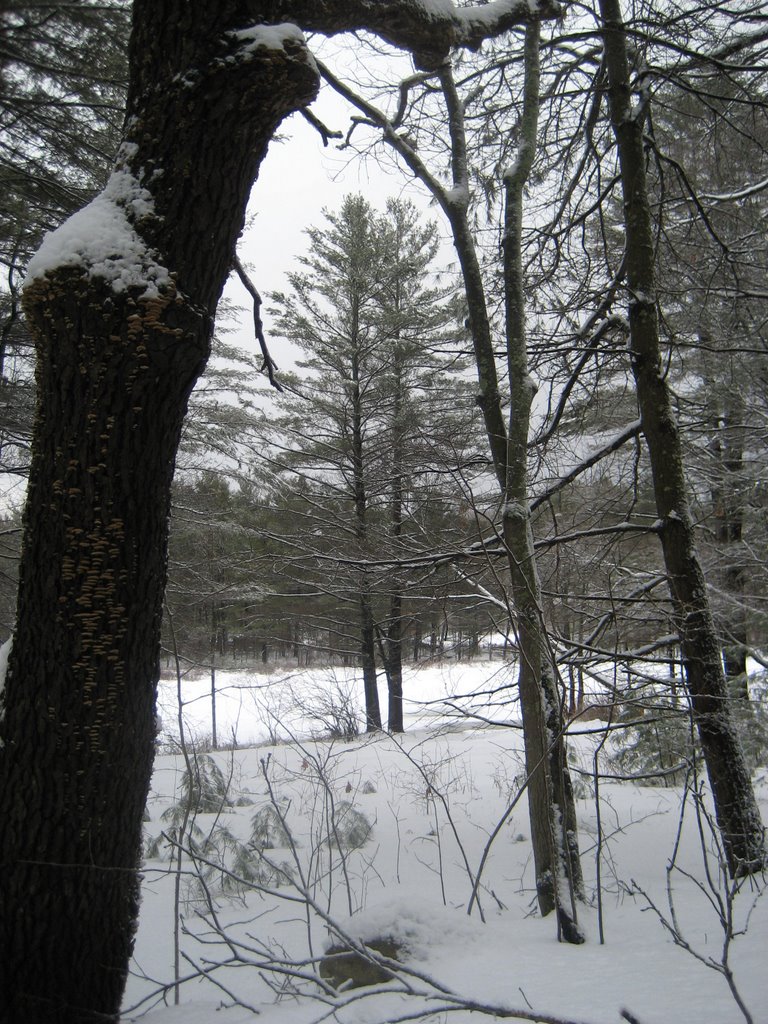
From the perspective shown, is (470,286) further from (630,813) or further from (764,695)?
(764,695)

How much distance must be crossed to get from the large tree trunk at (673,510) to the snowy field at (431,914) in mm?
431

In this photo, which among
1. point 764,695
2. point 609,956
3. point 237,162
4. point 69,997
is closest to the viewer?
point 69,997

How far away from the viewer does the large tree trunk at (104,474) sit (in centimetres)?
181

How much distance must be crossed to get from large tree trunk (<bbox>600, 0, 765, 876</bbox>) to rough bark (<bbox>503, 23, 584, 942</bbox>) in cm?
55

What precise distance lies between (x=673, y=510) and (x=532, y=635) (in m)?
1.36

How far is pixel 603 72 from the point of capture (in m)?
4.41

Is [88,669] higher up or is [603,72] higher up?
[603,72]

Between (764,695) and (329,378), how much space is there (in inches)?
348

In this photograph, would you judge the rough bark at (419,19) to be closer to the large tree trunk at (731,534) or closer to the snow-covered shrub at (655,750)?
the snow-covered shrub at (655,750)

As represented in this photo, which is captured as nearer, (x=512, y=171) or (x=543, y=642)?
(x=543, y=642)

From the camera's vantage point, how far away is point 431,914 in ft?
9.05

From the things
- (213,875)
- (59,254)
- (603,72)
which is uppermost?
(603,72)

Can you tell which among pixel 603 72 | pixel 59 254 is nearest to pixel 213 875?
pixel 59 254

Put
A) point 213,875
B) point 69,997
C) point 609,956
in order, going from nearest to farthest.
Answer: point 69,997
point 609,956
point 213,875
